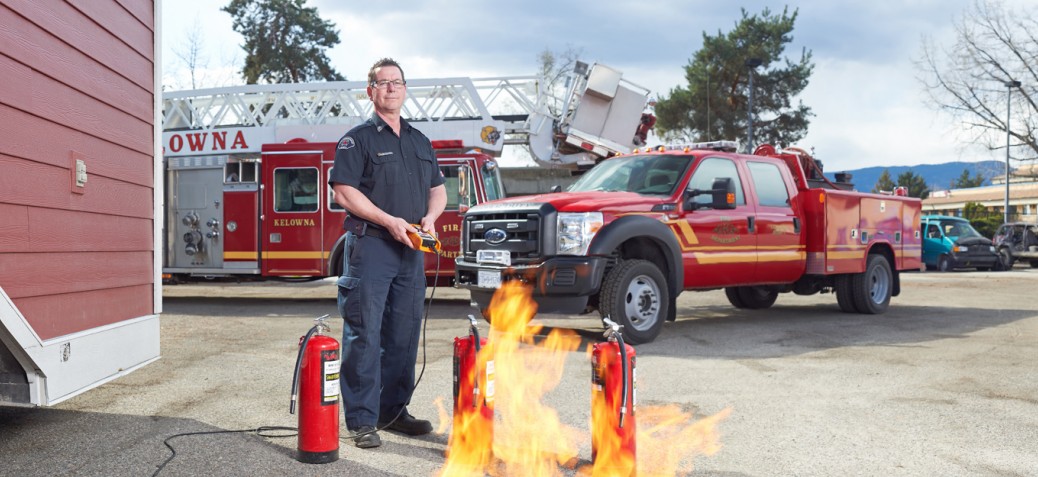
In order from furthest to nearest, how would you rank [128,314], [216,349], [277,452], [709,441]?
1. [216,349]
2. [128,314]
3. [709,441]
4. [277,452]

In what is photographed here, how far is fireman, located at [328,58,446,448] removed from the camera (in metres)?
4.48

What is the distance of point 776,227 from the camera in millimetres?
9695

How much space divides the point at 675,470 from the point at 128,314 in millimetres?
3257

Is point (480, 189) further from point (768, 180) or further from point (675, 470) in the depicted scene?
point (675, 470)

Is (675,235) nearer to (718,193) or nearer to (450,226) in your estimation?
(718,193)

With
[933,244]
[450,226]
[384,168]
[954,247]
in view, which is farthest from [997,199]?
[384,168]

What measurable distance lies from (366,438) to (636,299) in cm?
423

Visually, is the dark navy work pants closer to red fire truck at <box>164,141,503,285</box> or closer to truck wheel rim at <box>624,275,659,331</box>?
truck wheel rim at <box>624,275,659,331</box>

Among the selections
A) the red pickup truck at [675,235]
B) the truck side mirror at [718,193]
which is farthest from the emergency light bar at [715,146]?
the truck side mirror at [718,193]

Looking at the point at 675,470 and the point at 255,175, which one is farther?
the point at 255,175

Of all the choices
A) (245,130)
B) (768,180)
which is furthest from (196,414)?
(245,130)

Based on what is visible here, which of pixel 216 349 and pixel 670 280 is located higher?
pixel 670 280

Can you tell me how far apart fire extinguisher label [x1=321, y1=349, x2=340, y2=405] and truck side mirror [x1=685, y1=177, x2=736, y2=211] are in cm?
531

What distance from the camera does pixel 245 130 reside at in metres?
16.0
